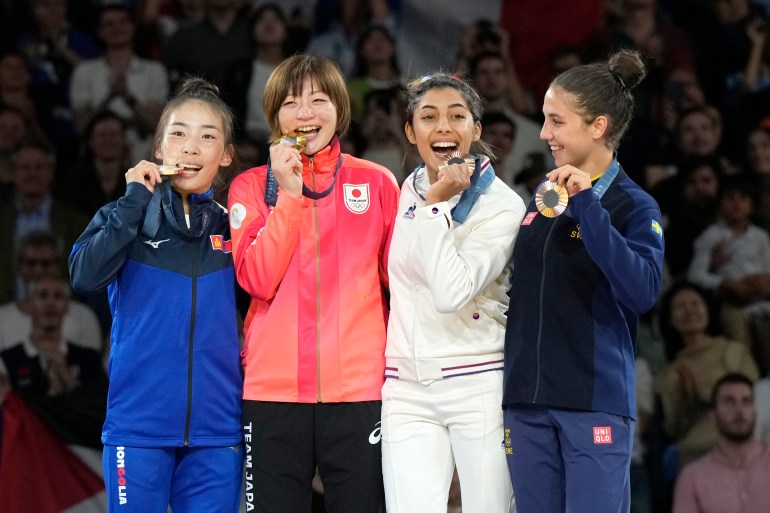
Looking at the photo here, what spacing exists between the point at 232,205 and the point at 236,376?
52 centimetres

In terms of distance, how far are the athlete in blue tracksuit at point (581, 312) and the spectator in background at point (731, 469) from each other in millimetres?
2643

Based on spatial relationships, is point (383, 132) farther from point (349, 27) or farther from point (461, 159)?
point (461, 159)

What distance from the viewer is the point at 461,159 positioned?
3.23m

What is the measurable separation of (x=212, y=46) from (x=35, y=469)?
2.92 m

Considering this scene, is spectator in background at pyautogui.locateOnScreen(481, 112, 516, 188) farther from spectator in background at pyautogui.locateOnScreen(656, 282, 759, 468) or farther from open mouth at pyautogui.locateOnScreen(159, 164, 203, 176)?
open mouth at pyautogui.locateOnScreen(159, 164, 203, 176)

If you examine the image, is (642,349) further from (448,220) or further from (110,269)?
(110,269)

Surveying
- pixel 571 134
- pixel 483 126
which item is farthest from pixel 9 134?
pixel 571 134

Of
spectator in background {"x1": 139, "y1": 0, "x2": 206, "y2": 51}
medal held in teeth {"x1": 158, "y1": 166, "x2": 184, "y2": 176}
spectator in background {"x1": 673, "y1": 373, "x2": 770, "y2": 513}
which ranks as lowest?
spectator in background {"x1": 673, "y1": 373, "x2": 770, "y2": 513}

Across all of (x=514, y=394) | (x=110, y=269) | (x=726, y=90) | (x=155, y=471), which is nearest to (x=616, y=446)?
(x=514, y=394)

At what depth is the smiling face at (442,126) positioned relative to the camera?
334cm

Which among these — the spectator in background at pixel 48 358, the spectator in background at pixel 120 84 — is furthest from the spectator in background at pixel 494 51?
the spectator in background at pixel 48 358

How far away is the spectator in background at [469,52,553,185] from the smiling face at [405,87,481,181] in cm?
338

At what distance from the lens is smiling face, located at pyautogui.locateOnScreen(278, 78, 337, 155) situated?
3.37 m

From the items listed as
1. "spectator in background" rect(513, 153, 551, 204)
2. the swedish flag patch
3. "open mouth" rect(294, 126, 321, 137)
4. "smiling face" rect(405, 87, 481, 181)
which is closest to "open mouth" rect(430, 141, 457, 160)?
"smiling face" rect(405, 87, 481, 181)
